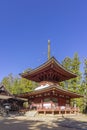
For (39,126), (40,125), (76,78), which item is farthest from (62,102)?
(39,126)

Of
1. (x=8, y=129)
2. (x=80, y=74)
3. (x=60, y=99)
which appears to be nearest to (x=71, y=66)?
(x=80, y=74)

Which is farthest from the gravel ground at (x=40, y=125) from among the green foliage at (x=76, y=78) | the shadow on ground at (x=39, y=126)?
the green foliage at (x=76, y=78)

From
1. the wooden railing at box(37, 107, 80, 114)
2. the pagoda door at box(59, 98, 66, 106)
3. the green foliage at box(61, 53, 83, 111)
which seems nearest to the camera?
the wooden railing at box(37, 107, 80, 114)

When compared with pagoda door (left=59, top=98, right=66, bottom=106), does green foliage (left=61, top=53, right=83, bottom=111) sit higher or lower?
higher

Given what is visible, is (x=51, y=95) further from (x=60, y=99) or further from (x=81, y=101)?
(x=81, y=101)

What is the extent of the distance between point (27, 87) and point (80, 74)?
14.5 metres

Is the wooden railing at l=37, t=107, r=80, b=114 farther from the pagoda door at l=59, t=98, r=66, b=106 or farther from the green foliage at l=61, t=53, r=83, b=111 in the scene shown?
the green foliage at l=61, t=53, r=83, b=111

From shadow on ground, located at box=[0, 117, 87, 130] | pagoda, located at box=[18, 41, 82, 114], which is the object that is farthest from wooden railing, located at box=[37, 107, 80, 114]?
shadow on ground, located at box=[0, 117, 87, 130]

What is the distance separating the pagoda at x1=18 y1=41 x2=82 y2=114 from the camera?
35662 mm

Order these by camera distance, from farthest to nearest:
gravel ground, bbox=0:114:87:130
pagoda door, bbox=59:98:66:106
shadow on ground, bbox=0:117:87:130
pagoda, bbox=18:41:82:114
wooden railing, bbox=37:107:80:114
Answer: pagoda door, bbox=59:98:66:106, pagoda, bbox=18:41:82:114, wooden railing, bbox=37:107:80:114, gravel ground, bbox=0:114:87:130, shadow on ground, bbox=0:117:87:130

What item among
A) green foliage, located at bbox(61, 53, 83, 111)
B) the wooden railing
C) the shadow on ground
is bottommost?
the shadow on ground

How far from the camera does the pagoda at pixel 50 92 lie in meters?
35.7

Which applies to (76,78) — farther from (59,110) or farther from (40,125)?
(40,125)

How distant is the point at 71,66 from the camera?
5325 cm
